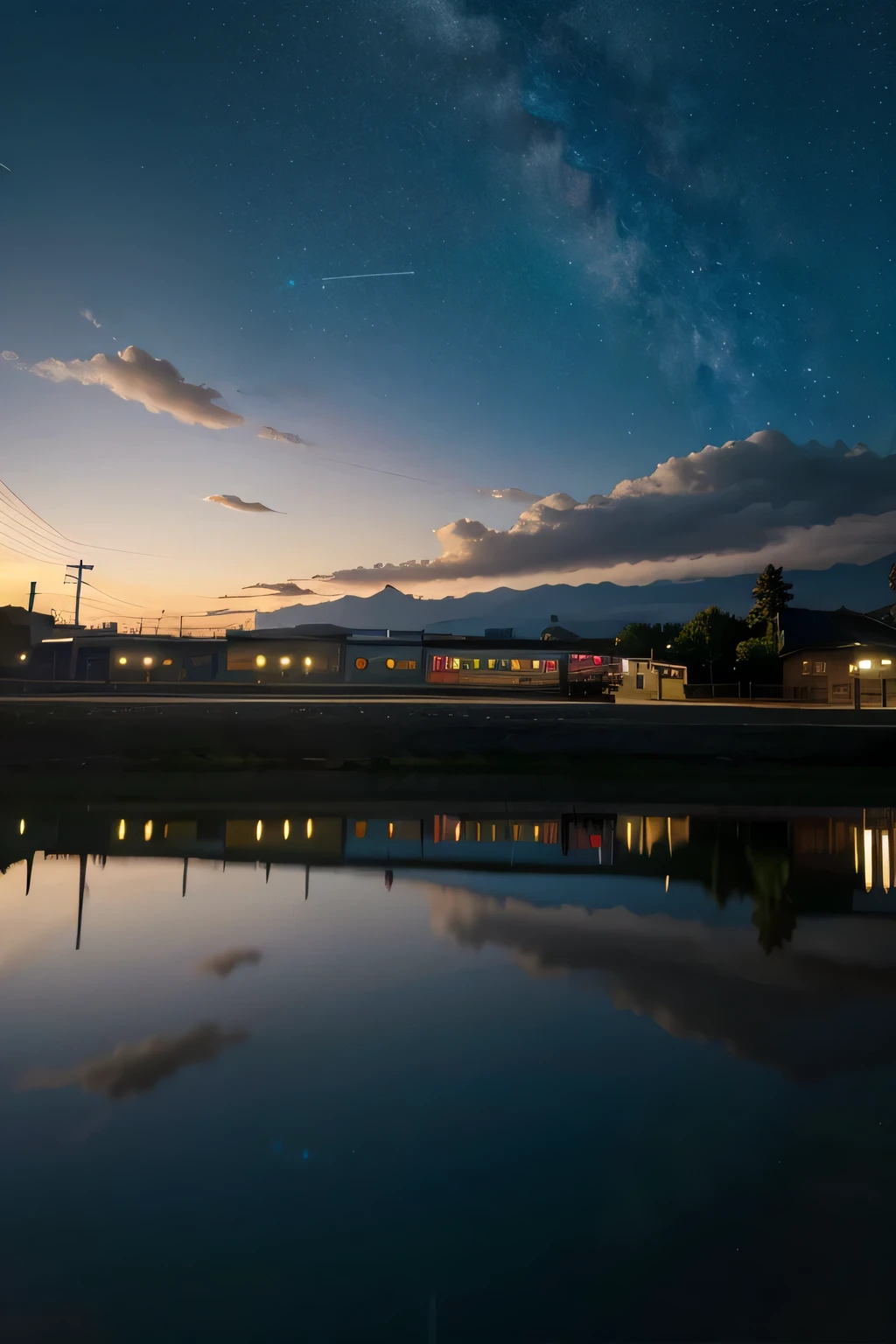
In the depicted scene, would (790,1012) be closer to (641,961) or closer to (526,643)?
(641,961)

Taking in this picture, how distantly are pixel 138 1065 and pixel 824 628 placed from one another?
73156 mm

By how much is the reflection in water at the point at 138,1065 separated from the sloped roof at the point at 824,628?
67418 mm

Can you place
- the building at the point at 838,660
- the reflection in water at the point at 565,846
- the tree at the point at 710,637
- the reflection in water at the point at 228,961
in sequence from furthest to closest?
the tree at the point at 710,637
the building at the point at 838,660
the reflection in water at the point at 565,846
the reflection in water at the point at 228,961

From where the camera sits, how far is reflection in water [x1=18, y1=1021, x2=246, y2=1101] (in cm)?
622

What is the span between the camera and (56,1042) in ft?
22.8

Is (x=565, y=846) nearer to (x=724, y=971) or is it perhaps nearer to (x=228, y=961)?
(x=724, y=971)

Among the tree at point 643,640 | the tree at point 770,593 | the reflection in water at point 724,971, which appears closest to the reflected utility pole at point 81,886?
the reflection in water at point 724,971

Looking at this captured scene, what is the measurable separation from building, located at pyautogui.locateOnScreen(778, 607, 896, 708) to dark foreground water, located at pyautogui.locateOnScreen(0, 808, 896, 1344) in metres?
43.2

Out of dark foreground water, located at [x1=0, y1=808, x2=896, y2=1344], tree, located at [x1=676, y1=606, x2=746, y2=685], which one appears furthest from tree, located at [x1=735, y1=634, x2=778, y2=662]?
dark foreground water, located at [x1=0, y1=808, x2=896, y2=1344]

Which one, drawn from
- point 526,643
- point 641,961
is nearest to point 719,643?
point 526,643

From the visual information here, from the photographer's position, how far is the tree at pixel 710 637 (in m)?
66.6

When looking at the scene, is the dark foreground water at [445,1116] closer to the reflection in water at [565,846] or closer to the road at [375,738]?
the reflection in water at [565,846]

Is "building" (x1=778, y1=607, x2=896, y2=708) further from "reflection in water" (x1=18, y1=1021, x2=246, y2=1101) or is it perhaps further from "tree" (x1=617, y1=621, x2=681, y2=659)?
"reflection in water" (x1=18, y1=1021, x2=246, y2=1101)

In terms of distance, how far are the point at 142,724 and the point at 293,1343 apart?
26.9m
